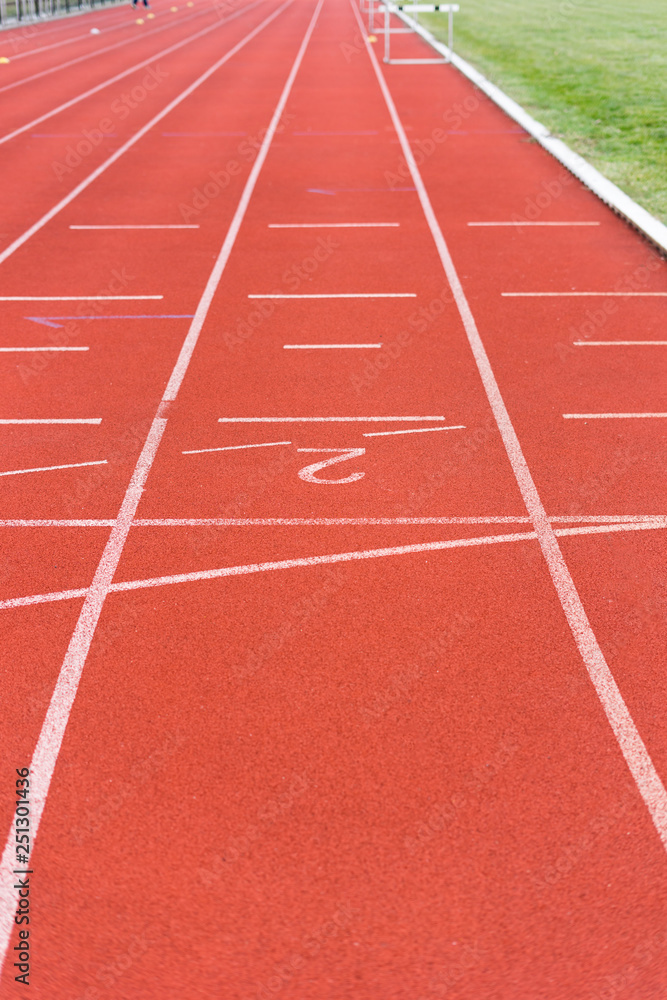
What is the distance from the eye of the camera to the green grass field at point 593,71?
608 inches


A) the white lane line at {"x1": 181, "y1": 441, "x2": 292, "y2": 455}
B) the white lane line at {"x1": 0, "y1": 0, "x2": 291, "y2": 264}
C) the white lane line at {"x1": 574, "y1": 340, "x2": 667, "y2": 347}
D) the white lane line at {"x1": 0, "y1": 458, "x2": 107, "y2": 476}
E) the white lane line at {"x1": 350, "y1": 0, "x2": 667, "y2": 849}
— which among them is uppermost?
the white lane line at {"x1": 0, "y1": 0, "x2": 291, "y2": 264}

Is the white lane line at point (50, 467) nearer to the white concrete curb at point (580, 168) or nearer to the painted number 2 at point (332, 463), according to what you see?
the painted number 2 at point (332, 463)

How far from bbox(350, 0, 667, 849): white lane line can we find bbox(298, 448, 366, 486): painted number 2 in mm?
1011

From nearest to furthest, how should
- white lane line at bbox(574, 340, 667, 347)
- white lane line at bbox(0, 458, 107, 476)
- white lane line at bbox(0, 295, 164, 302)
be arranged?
white lane line at bbox(0, 458, 107, 476), white lane line at bbox(574, 340, 667, 347), white lane line at bbox(0, 295, 164, 302)

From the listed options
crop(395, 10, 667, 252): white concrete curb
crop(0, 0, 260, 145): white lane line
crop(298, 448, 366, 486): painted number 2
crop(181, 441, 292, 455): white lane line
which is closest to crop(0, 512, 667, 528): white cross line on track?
crop(298, 448, 366, 486): painted number 2

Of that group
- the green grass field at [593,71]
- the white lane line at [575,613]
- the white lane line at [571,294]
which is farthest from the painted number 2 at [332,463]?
the green grass field at [593,71]

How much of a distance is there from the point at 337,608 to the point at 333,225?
7959mm

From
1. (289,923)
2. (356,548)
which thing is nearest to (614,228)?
(356,548)

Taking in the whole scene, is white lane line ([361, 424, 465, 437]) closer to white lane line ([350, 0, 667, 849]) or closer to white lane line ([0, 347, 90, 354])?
white lane line ([350, 0, 667, 849])

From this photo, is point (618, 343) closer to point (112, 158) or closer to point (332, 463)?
point (332, 463)

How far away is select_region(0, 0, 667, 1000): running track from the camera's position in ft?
11.8

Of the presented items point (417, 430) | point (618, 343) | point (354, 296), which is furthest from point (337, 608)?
point (354, 296)

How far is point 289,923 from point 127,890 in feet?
1.97

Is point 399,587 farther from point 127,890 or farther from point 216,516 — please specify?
point 127,890
